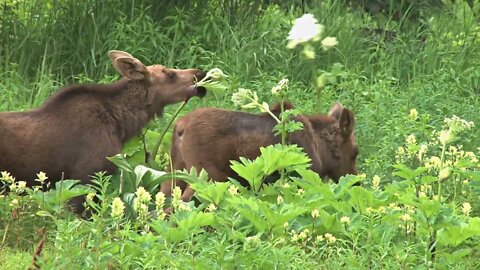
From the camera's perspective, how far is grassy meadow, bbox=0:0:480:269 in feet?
19.8

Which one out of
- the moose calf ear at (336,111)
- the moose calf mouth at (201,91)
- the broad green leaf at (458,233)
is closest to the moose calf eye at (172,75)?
the moose calf mouth at (201,91)

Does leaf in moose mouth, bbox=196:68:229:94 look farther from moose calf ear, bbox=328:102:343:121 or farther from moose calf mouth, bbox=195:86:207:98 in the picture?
moose calf ear, bbox=328:102:343:121

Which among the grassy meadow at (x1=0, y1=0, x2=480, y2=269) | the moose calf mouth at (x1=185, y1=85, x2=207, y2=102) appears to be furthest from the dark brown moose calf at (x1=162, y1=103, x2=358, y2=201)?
the moose calf mouth at (x1=185, y1=85, x2=207, y2=102)

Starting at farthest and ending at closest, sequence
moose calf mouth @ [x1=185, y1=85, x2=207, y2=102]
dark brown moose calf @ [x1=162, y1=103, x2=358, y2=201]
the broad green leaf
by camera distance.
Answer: moose calf mouth @ [x1=185, y1=85, x2=207, y2=102], dark brown moose calf @ [x1=162, y1=103, x2=358, y2=201], the broad green leaf

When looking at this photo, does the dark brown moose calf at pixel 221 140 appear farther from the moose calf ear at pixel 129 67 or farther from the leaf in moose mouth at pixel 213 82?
the moose calf ear at pixel 129 67

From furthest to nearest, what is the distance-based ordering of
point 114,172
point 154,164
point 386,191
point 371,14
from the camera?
point 371,14
point 154,164
point 114,172
point 386,191

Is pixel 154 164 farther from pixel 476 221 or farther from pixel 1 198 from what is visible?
pixel 476 221

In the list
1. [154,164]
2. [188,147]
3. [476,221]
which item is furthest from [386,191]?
A: [154,164]

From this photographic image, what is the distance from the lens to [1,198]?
742cm

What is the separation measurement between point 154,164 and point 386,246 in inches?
114

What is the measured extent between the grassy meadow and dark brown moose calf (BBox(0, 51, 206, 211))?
261 millimetres

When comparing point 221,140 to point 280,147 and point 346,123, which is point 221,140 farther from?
point 346,123

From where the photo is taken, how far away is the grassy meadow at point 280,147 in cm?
603

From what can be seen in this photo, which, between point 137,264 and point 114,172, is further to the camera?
point 114,172
